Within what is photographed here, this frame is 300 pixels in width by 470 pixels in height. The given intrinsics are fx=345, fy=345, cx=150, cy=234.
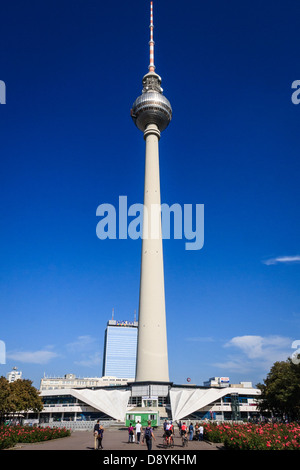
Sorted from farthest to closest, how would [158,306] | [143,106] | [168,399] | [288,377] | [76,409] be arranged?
[143,106]
[76,409]
[158,306]
[168,399]
[288,377]

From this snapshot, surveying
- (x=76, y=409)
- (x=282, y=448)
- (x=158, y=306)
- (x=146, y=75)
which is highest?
(x=146, y=75)

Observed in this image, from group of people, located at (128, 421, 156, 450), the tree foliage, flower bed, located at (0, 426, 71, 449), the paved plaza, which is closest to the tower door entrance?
the tree foliage

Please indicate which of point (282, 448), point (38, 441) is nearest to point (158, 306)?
point (38, 441)

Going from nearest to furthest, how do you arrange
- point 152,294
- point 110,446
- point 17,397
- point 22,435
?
point 110,446 → point 22,435 → point 17,397 → point 152,294

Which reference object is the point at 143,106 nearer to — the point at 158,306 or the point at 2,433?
the point at 158,306

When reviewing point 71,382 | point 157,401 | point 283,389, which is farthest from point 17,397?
point 71,382

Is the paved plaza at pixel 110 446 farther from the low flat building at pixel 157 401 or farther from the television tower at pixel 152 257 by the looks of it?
the television tower at pixel 152 257

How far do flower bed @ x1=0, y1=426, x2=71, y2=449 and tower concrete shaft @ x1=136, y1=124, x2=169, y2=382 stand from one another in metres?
32.0

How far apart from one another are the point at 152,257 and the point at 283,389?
31877mm

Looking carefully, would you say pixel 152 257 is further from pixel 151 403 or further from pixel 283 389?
pixel 283 389

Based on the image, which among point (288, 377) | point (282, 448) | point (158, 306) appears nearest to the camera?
point (282, 448)

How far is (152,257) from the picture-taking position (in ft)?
223
